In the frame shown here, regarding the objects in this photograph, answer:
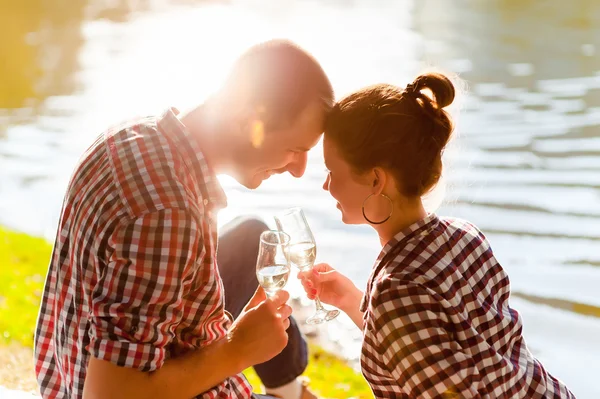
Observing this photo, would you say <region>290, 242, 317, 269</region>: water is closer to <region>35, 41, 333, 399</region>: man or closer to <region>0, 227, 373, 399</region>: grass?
<region>35, 41, 333, 399</region>: man

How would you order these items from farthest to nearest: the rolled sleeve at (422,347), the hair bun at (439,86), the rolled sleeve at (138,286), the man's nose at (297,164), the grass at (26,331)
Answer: the grass at (26,331) → the man's nose at (297,164) → the hair bun at (439,86) → the rolled sleeve at (422,347) → the rolled sleeve at (138,286)

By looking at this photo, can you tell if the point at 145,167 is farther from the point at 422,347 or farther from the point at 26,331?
the point at 26,331

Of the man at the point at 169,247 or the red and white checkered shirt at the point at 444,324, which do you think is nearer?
the man at the point at 169,247

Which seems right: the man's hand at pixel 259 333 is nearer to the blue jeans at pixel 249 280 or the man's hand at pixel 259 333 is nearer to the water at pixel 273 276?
the water at pixel 273 276

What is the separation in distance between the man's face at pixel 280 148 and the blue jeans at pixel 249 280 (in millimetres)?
537

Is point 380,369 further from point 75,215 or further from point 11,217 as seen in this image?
point 11,217

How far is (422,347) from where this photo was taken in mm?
1736

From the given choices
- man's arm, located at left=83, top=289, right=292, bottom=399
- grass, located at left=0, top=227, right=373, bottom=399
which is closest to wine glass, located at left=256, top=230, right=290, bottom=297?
man's arm, located at left=83, top=289, right=292, bottom=399

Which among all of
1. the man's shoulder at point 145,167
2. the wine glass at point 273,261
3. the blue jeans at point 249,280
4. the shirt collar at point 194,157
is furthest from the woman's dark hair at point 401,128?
the blue jeans at point 249,280

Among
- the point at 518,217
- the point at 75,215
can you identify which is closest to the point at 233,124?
the point at 75,215

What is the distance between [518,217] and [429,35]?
6505 mm

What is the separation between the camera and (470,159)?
6.06 m

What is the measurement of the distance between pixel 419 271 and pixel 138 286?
72 cm

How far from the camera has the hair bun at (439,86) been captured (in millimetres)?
1990
